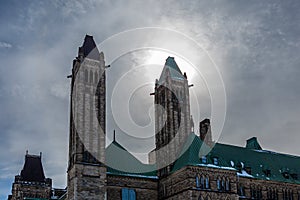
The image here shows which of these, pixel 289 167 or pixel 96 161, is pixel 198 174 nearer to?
pixel 96 161

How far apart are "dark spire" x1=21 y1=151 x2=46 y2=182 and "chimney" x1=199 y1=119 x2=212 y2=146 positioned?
105 ft

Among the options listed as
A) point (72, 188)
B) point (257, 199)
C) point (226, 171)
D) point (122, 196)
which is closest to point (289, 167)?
point (257, 199)

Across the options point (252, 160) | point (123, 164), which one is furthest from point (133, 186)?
point (252, 160)

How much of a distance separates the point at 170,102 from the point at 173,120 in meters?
2.66

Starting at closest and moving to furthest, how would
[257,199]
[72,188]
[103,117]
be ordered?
[72,188] → [103,117] → [257,199]

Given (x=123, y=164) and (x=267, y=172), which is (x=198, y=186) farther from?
(x=267, y=172)

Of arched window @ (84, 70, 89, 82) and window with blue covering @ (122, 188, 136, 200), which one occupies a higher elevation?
arched window @ (84, 70, 89, 82)

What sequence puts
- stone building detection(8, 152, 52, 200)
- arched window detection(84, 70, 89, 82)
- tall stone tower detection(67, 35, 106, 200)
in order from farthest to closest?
stone building detection(8, 152, 52, 200)
arched window detection(84, 70, 89, 82)
tall stone tower detection(67, 35, 106, 200)

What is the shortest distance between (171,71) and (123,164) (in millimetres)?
16127

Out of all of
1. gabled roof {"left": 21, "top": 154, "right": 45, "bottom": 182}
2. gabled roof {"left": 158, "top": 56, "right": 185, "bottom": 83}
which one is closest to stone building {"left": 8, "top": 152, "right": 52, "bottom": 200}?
gabled roof {"left": 21, "top": 154, "right": 45, "bottom": 182}

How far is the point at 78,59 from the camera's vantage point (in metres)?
56.8

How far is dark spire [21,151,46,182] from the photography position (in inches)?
3137

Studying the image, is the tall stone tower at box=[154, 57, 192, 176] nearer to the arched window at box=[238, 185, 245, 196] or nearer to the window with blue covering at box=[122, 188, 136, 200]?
the window with blue covering at box=[122, 188, 136, 200]

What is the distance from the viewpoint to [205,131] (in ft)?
218
